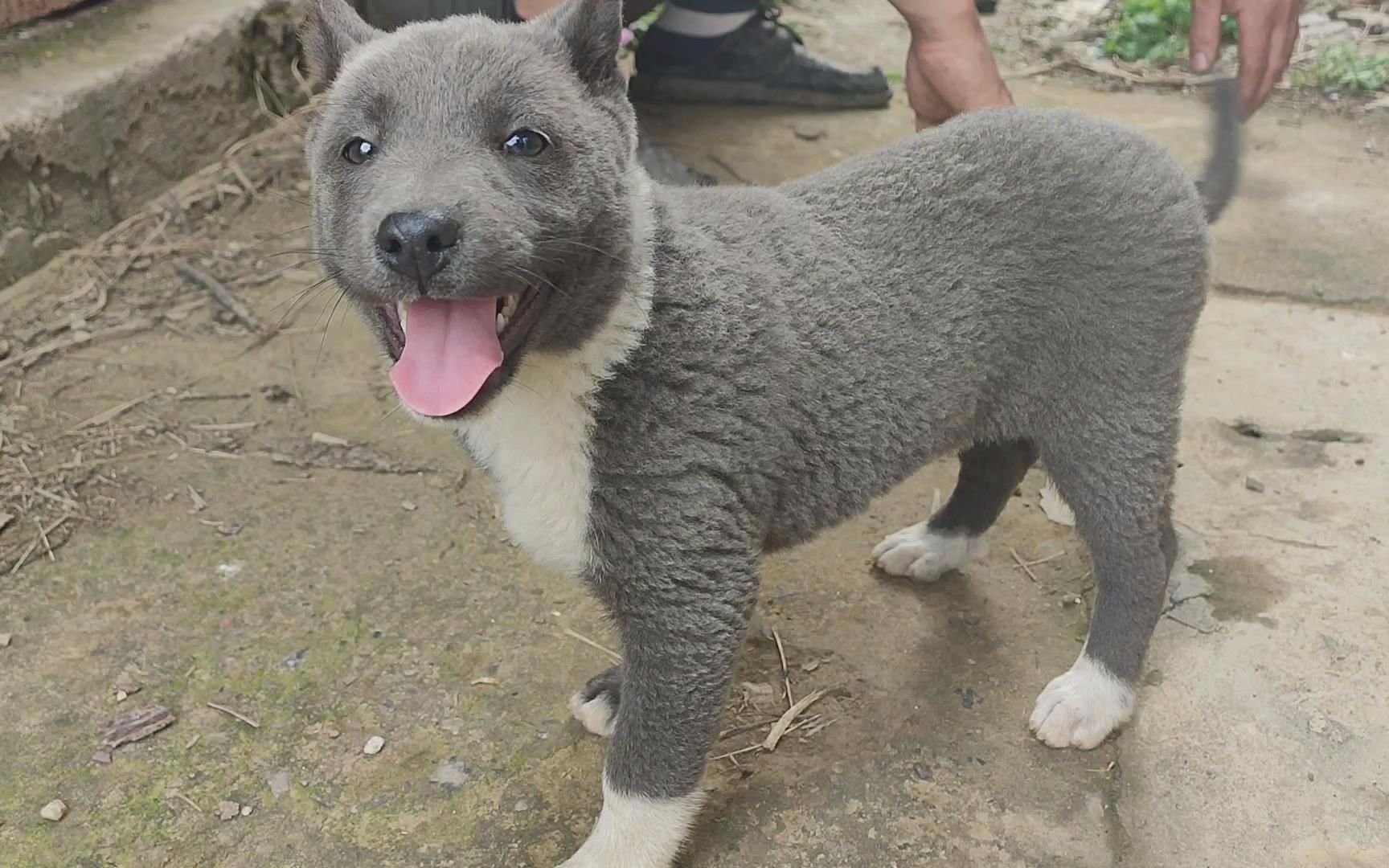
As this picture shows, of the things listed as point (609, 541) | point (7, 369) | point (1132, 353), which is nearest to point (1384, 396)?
point (1132, 353)

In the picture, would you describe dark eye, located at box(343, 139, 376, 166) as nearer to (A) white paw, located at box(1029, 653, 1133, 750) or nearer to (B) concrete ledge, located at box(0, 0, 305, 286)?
(A) white paw, located at box(1029, 653, 1133, 750)

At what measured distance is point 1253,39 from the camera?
2625mm

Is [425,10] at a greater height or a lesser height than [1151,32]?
greater

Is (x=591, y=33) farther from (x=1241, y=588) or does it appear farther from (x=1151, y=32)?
(x=1151, y=32)

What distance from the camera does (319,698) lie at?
2.45 m

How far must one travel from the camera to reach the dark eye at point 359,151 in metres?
1.77

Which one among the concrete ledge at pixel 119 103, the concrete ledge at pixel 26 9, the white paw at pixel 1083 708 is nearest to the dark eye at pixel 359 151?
the white paw at pixel 1083 708

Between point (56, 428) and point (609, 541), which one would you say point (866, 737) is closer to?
point (609, 541)

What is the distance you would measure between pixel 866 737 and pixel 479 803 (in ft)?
2.49

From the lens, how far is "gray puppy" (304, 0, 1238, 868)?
172cm

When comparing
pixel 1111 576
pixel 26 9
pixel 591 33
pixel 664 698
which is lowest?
pixel 1111 576

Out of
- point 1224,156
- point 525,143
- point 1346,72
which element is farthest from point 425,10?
point 1346,72

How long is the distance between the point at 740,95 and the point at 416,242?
4.04 metres

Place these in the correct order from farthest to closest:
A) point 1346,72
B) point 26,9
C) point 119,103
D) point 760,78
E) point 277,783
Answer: point 1346,72 → point 760,78 → point 26,9 → point 119,103 → point 277,783
